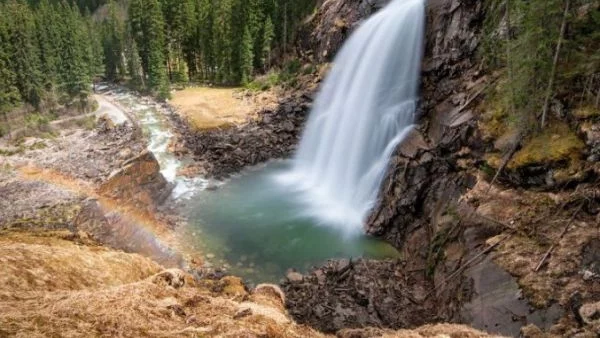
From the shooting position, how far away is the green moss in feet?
58.3

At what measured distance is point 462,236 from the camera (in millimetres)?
19000

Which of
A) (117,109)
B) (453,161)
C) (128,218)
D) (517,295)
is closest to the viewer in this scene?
(517,295)

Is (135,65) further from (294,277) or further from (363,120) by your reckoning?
(294,277)

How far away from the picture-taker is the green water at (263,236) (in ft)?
73.0

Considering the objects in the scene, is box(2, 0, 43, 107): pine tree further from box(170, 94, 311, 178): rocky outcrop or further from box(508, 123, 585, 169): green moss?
box(508, 123, 585, 169): green moss

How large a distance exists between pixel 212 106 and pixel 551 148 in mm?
35024

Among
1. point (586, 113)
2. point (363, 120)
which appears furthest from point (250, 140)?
point (586, 113)

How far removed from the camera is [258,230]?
84.1ft

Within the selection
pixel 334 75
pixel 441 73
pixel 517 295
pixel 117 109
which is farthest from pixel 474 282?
pixel 117 109

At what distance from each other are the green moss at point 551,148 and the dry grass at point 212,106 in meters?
27.0

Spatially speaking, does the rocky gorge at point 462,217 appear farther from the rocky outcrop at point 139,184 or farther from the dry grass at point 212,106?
the dry grass at point 212,106

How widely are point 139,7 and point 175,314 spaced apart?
202 feet

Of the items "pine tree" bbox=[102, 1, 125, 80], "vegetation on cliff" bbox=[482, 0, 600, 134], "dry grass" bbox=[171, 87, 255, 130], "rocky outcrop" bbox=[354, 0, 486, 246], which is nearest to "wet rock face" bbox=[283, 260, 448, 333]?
"rocky outcrop" bbox=[354, 0, 486, 246]

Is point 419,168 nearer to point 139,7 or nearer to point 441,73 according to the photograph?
point 441,73
